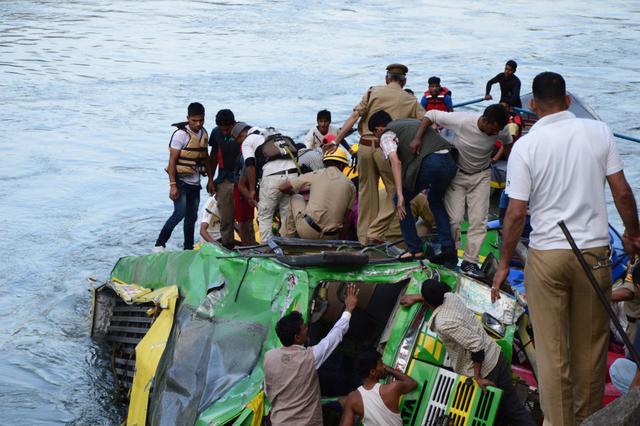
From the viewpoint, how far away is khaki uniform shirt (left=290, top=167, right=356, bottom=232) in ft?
30.8

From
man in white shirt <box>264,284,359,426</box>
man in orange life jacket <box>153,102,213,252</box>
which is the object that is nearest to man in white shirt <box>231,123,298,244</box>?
man in orange life jacket <box>153,102,213,252</box>

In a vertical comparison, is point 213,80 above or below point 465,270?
below

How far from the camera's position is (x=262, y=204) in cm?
1029

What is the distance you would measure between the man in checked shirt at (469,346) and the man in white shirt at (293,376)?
0.79 meters

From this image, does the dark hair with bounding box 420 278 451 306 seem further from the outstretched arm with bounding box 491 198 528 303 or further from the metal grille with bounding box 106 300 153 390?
the metal grille with bounding box 106 300 153 390

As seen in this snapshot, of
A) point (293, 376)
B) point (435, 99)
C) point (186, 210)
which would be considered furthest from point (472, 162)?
point (435, 99)

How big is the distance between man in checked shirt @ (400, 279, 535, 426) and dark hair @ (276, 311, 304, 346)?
0.90 m

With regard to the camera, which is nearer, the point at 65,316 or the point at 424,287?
the point at 424,287

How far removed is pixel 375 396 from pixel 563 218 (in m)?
1.83

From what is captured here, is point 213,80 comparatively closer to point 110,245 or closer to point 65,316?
point 110,245

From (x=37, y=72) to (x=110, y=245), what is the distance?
17.7 meters

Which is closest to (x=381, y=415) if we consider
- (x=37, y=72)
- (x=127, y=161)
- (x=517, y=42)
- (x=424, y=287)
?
(x=424, y=287)

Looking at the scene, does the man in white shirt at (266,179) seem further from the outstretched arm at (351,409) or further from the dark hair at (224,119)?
the outstretched arm at (351,409)

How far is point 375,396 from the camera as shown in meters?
6.20
